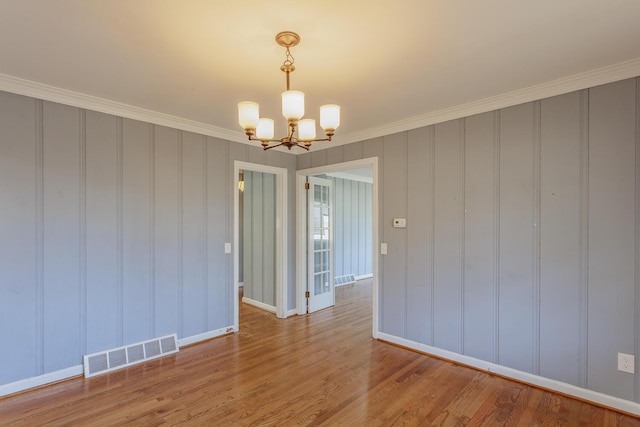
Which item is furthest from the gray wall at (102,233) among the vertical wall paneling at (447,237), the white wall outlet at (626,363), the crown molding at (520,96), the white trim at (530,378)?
the white wall outlet at (626,363)

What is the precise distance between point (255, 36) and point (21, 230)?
2444 mm

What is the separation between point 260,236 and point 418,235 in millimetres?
2628

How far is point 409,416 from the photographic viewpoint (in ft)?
7.61

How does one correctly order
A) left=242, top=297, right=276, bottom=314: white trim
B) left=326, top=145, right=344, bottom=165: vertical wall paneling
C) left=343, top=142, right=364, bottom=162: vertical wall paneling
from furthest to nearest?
left=242, top=297, right=276, bottom=314: white trim → left=326, top=145, right=344, bottom=165: vertical wall paneling → left=343, top=142, right=364, bottom=162: vertical wall paneling

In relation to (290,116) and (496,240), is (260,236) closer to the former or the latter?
(496,240)

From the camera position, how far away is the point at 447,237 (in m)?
3.24

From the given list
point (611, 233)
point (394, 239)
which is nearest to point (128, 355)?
point (394, 239)

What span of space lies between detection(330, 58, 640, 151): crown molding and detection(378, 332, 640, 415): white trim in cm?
233

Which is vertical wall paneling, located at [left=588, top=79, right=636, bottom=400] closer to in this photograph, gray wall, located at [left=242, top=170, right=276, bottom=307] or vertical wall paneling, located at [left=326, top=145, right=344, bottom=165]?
vertical wall paneling, located at [left=326, top=145, right=344, bottom=165]

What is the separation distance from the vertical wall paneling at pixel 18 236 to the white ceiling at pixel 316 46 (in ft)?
0.95

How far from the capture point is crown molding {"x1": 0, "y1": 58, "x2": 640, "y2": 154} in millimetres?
2417

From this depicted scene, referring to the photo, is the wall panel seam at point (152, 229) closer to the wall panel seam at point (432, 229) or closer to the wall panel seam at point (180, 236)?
the wall panel seam at point (180, 236)

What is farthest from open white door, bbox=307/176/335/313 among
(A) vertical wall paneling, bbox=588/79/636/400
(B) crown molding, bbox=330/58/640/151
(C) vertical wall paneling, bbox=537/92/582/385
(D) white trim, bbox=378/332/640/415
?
(A) vertical wall paneling, bbox=588/79/636/400

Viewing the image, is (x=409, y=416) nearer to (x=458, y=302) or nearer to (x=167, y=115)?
(x=458, y=302)
